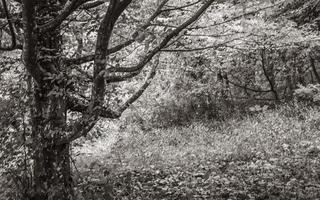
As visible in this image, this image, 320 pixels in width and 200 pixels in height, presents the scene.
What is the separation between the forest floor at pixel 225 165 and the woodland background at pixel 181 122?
3 centimetres

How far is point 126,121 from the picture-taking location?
62.4ft

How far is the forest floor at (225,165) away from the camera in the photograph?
7102mm

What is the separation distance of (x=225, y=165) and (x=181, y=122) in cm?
966

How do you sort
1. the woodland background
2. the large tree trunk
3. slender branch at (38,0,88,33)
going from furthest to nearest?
1. the woodland background
2. the large tree trunk
3. slender branch at (38,0,88,33)

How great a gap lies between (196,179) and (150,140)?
734 cm

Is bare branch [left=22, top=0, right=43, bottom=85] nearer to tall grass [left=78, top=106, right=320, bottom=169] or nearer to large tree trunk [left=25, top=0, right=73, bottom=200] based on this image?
large tree trunk [left=25, top=0, right=73, bottom=200]

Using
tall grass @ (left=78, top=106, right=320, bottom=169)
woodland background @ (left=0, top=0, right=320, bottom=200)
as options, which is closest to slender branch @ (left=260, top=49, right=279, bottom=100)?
woodland background @ (left=0, top=0, right=320, bottom=200)

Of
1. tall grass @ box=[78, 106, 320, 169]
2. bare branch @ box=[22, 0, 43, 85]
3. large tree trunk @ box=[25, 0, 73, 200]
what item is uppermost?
bare branch @ box=[22, 0, 43, 85]

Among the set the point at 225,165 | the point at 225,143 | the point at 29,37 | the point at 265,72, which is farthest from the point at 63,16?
the point at 265,72

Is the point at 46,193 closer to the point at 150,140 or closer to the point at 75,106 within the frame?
the point at 75,106

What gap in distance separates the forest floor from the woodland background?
29 millimetres

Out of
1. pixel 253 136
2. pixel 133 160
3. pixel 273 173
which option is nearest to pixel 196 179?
pixel 273 173

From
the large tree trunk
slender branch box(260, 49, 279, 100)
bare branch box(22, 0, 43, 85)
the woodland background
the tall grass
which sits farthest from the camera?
slender branch box(260, 49, 279, 100)

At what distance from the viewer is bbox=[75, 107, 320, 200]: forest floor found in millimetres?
7102
